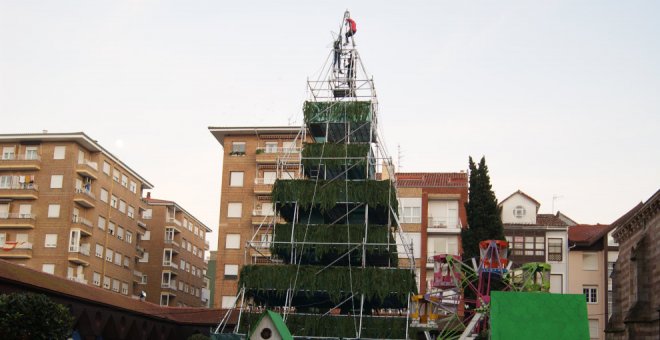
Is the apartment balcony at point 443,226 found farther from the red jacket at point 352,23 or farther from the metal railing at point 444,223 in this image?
the red jacket at point 352,23

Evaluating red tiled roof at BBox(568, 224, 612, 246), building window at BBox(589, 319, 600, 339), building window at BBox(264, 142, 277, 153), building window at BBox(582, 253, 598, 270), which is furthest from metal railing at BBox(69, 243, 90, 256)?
building window at BBox(589, 319, 600, 339)

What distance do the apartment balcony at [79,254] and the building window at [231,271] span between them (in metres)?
15.5

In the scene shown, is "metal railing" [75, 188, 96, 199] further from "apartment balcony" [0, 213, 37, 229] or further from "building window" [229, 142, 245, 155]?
"building window" [229, 142, 245, 155]

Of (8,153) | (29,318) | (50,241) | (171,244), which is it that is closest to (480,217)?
(29,318)

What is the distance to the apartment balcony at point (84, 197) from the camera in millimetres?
86438

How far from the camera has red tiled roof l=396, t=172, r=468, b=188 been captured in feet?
258

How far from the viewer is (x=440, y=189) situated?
77938 mm

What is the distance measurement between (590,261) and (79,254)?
49052 millimetres

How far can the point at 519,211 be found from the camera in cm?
7656

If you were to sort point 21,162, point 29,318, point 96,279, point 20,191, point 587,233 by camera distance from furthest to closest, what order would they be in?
point 96,279
point 21,162
point 20,191
point 587,233
point 29,318

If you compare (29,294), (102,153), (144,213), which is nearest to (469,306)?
(29,294)

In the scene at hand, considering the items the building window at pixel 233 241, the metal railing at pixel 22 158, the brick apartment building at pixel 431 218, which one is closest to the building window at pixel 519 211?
the brick apartment building at pixel 431 218

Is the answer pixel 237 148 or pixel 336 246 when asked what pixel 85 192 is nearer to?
pixel 237 148

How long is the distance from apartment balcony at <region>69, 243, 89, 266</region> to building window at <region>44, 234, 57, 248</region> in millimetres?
1620
